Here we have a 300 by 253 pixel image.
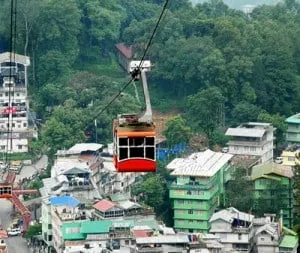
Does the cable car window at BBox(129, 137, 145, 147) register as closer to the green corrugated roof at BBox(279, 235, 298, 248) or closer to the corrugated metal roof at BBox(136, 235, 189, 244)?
the corrugated metal roof at BBox(136, 235, 189, 244)

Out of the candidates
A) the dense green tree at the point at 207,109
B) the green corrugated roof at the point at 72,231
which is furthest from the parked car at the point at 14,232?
the dense green tree at the point at 207,109

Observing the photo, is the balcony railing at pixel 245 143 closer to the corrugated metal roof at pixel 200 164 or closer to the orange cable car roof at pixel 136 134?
the corrugated metal roof at pixel 200 164

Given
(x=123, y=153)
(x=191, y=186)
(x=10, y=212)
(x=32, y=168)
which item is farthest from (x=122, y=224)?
(x=123, y=153)

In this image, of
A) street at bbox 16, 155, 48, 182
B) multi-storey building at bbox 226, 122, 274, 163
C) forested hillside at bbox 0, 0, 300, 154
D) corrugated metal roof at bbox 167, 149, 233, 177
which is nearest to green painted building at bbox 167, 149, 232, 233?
corrugated metal roof at bbox 167, 149, 233, 177

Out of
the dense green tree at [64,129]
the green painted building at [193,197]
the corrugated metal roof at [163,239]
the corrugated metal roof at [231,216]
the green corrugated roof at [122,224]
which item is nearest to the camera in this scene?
the corrugated metal roof at [163,239]

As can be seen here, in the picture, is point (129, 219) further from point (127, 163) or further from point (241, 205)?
point (127, 163)

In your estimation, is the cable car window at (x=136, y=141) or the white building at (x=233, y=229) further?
the white building at (x=233, y=229)
